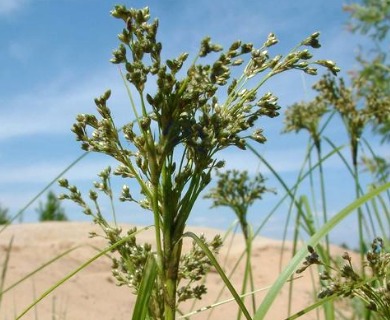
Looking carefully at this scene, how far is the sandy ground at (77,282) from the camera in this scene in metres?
5.92

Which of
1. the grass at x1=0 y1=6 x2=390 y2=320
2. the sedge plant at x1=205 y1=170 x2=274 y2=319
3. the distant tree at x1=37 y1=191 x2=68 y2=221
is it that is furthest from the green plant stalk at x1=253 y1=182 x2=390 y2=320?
the distant tree at x1=37 y1=191 x2=68 y2=221

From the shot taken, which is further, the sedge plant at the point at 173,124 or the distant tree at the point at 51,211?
the distant tree at the point at 51,211

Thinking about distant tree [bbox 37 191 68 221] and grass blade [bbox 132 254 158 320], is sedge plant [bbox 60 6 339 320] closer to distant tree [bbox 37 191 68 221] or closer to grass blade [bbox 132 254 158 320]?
grass blade [bbox 132 254 158 320]

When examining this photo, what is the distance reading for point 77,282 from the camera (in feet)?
24.4

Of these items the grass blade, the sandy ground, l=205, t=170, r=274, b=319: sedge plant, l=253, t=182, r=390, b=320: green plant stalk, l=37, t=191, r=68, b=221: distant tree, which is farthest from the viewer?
l=37, t=191, r=68, b=221: distant tree

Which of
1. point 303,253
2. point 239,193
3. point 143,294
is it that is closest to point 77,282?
point 239,193

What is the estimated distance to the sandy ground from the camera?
592 cm

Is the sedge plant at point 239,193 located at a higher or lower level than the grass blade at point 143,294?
higher

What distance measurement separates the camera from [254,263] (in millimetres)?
10578

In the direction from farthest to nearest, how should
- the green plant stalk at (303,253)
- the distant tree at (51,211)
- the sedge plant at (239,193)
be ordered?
the distant tree at (51,211)
the sedge plant at (239,193)
the green plant stalk at (303,253)

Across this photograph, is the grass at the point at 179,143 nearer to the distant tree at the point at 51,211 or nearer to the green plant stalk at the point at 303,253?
the green plant stalk at the point at 303,253

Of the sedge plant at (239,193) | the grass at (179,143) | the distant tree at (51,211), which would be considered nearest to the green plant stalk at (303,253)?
the grass at (179,143)

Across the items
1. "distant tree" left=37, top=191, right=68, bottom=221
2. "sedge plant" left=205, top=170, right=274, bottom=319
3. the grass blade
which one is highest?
"distant tree" left=37, top=191, right=68, bottom=221

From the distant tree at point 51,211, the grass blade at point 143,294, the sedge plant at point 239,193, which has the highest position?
the distant tree at point 51,211
